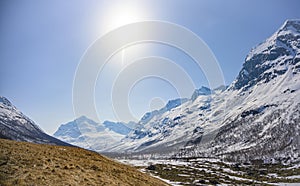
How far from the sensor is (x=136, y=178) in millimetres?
30281

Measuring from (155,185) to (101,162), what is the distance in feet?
21.9

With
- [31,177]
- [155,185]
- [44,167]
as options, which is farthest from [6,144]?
[155,185]

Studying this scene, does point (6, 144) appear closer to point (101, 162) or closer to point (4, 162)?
point (4, 162)

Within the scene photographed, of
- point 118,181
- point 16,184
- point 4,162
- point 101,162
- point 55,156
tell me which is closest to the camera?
point 16,184

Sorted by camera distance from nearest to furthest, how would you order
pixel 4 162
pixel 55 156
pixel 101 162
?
pixel 4 162
pixel 55 156
pixel 101 162

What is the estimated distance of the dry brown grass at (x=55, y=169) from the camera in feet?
73.3

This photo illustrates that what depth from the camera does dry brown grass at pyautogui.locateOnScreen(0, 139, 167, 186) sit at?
73.3 ft

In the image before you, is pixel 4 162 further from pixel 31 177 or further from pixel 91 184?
pixel 91 184

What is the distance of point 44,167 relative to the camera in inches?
984

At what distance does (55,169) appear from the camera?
82.1 ft

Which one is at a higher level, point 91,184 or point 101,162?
point 101,162

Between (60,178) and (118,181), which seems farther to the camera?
(118,181)

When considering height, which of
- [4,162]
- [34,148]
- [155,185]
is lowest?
[155,185]

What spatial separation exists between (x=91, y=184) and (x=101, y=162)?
793cm
